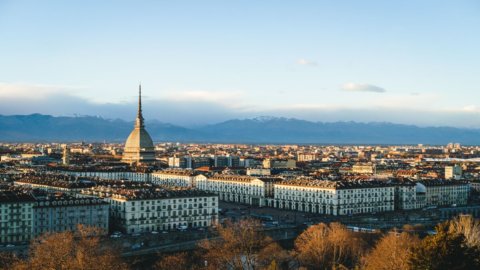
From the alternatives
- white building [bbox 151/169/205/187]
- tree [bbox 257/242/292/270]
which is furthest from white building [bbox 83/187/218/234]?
white building [bbox 151/169/205/187]

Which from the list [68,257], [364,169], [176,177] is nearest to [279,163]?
[364,169]

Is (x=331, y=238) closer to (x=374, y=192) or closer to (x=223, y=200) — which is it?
(x=374, y=192)

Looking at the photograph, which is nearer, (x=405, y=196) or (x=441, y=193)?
(x=405, y=196)

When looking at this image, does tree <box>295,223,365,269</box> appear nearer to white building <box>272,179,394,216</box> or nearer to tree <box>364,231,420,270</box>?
tree <box>364,231,420,270</box>

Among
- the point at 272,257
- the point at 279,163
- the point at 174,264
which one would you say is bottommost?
the point at 174,264

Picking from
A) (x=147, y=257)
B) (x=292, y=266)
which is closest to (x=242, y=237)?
(x=292, y=266)

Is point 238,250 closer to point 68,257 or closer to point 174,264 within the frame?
point 174,264

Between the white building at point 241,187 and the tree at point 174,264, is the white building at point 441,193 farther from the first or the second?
the tree at point 174,264
